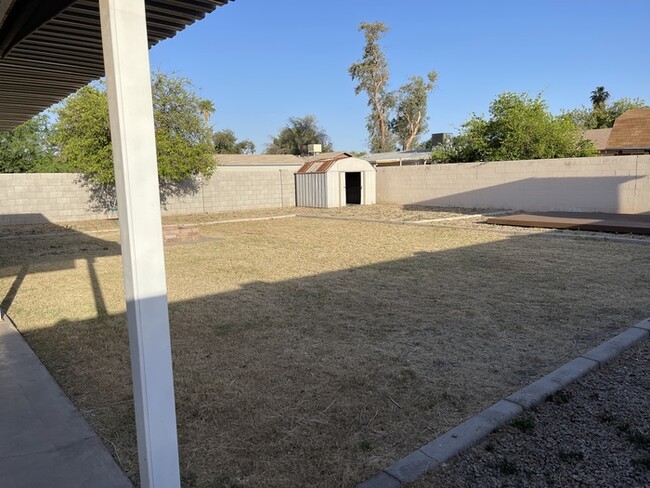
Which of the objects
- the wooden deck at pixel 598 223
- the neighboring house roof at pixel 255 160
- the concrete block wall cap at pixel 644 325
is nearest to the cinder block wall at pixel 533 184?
the wooden deck at pixel 598 223

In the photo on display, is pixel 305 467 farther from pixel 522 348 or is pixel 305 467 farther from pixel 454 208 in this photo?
pixel 454 208

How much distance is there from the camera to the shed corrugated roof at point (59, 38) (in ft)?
10.3

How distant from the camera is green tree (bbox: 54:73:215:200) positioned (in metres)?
17.6

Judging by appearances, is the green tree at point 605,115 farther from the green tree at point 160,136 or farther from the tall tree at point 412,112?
the green tree at point 160,136

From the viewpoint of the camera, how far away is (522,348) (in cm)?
446

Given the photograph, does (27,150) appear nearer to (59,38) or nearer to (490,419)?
(59,38)

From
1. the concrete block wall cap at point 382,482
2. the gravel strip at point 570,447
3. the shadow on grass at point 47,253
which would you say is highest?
the shadow on grass at point 47,253

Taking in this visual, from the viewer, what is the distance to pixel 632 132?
24094mm

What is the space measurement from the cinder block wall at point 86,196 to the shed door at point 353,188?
305 cm

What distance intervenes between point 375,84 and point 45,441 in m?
45.4

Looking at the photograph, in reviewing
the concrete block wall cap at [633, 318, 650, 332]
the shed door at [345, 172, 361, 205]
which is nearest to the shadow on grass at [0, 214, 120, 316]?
the concrete block wall cap at [633, 318, 650, 332]

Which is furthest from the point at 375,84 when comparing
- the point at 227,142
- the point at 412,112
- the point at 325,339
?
the point at 325,339

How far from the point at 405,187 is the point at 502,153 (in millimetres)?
4591

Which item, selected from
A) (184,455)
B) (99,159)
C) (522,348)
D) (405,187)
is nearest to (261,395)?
(184,455)
